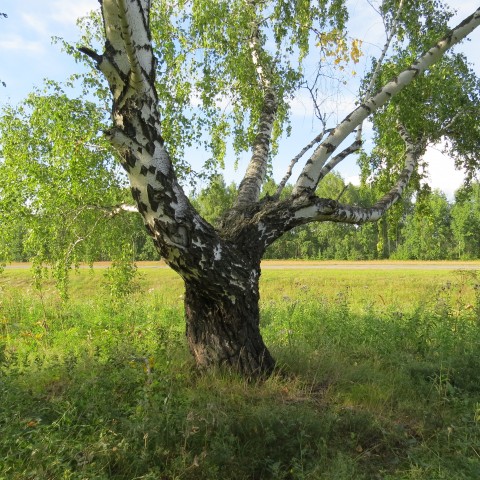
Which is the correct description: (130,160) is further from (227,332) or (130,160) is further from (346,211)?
(346,211)

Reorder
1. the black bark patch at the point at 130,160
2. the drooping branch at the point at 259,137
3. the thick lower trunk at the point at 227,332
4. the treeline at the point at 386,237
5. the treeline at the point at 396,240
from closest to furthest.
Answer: the black bark patch at the point at 130,160 → the thick lower trunk at the point at 227,332 → the drooping branch at the point at 259,137 → the treeline at the point at 386,237 → the treeline at the point at 396,240

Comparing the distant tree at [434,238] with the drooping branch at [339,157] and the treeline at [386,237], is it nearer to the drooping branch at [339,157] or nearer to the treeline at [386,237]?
the treeline at [386,237]

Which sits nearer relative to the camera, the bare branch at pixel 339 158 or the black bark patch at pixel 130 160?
the black bark patch at pixel 130 160

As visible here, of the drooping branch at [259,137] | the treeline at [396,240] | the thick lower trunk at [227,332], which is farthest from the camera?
the treeline at [396,240]

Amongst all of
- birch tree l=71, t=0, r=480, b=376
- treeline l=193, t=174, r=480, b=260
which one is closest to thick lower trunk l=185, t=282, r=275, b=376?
birch tree l=71, t=0, r=480, b=376

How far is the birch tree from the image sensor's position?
3863mm

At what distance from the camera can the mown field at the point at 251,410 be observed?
9.97 ft

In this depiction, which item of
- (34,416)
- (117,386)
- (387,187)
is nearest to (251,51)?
(387,187)

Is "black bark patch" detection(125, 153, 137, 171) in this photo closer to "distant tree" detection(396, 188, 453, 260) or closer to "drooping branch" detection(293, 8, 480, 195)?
"drooping branch" detection(293, 8, 480, 195)

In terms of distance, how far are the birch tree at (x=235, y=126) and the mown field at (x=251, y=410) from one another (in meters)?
0.67

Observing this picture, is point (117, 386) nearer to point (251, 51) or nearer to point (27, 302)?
point (251, 51)

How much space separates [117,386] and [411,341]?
155 inches

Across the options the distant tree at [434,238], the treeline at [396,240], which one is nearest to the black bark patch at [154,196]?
the treeline at [396,240]

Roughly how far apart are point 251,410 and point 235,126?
19.6ft
